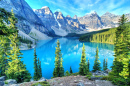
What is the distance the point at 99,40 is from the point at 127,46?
13685 centimetres

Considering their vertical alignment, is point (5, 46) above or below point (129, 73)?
above

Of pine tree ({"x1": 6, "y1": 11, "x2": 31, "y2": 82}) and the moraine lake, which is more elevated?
pine tree ({"x1": 6, "y1": 11, "x2": 31, "y2": 82})

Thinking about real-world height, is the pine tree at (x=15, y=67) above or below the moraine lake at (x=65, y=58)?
above

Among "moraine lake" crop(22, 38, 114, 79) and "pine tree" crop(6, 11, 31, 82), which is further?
"moraine lake" crop(22, 38, 114, 79)

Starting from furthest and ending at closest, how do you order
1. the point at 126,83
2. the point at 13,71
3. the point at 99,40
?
the point at 99,40
the point at 13,71
the point at 126,83

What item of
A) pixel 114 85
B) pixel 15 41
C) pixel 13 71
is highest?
pixel 15 41

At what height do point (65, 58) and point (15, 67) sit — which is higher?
point (15, 67)

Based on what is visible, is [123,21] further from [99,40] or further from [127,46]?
[99,40]

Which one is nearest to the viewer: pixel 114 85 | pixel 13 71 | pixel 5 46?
pixel 114 85

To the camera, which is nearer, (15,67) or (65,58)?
(15,67)

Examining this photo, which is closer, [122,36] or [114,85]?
[114,85]

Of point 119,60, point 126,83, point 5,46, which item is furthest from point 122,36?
point 5,46

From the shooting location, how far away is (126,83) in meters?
6.03

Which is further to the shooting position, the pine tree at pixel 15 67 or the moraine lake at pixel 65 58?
the moraine lake at pixel 65 58
